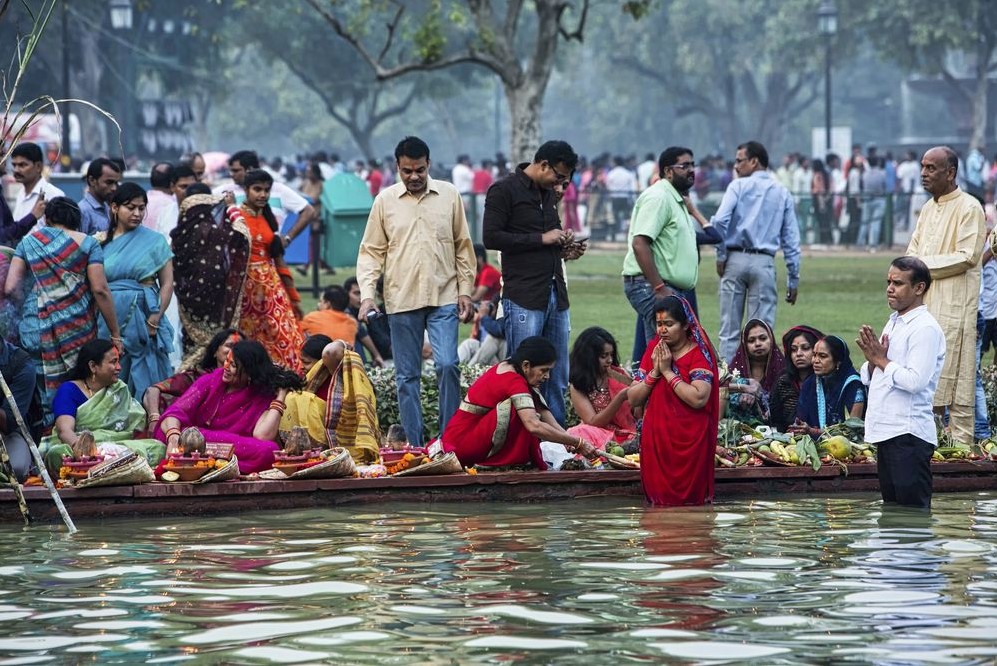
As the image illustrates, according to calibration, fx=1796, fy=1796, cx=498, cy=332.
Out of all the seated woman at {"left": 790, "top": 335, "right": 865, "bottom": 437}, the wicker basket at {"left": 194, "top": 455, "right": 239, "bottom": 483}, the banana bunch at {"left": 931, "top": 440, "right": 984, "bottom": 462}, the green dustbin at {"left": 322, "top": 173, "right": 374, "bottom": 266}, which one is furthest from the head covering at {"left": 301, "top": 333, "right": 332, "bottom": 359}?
the green dustbin at {"left": 322, "top": 173, "right": 374, "bottom": 266}

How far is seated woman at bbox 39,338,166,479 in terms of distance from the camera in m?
10.3

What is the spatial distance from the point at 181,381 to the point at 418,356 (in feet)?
5.15

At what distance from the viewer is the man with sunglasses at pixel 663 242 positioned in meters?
11.8

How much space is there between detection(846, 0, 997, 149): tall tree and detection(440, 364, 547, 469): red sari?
37.5 metres

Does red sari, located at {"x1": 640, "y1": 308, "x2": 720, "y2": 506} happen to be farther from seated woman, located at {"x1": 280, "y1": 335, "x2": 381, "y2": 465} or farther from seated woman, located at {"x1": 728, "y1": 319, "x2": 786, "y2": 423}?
seated woman, located at {"x1": 728, "y1": 319, "x2": 786, "y2": 423}

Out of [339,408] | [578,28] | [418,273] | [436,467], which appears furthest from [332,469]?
[578,28]

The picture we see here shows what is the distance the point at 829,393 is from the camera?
11.3 meters

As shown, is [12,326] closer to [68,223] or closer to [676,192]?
[68,223]

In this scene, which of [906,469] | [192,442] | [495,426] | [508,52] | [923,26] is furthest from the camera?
[923,26]

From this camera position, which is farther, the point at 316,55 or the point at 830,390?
the point at 316,55

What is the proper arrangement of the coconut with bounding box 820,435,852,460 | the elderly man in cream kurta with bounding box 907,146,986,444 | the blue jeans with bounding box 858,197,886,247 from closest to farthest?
the coconut with bounding box 820,435,852,460 → the elderly man in cream kurta with bounding box 907,146,986,444 → the blue jeans with bounding box 858,197,886,247

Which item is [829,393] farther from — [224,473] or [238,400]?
[224,473]

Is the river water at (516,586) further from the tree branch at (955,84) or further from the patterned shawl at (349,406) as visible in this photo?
the tree branch at (955,84)

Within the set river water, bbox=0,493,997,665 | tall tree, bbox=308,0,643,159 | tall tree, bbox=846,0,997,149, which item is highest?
tall tree, bbox=846,0,997,149
